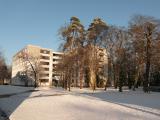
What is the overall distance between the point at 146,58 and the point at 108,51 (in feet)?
48.8

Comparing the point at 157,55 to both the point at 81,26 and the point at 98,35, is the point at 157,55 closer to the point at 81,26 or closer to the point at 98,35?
the point at 98,35

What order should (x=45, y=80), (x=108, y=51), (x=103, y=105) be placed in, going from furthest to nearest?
(x=45, y=80) < (x=108, y=51) < (x=103, y=105)

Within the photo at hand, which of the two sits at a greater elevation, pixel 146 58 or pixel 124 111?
pixel 146 58

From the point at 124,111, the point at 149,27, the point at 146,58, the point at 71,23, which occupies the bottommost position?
the point at 124,111

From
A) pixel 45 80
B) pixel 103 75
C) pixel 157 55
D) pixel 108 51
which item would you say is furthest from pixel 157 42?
pixel 45 80

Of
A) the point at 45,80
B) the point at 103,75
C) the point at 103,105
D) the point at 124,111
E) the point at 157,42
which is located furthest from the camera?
the point at 45,80

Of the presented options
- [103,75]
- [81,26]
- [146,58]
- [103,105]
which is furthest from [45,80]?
[103,105]

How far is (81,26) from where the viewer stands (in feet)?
222

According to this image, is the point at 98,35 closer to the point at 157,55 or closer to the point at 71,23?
the point at 71,23

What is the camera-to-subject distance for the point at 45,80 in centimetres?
13888

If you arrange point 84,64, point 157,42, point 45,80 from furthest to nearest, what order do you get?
point 45,80, point 84,64, point 157,42

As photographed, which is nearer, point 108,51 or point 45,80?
point 108,51

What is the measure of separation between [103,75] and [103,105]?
61585 mm

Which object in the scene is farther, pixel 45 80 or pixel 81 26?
pixel 45 80
